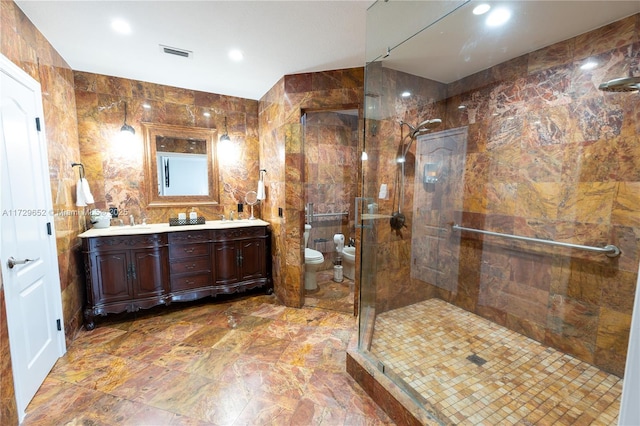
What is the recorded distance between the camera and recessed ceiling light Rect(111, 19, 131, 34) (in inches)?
78.5

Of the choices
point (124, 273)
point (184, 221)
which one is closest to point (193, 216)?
point (184, 221)

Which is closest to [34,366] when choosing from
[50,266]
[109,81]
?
[50,266]

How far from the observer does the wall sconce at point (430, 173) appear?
9.36 ft

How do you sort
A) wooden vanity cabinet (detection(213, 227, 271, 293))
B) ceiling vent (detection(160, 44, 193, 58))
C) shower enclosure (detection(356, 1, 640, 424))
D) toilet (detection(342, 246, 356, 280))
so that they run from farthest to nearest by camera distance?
toilet (detection(342, 246, 356, 280)), wooden vanity cabinet (detection(213, 227, 271, 293)), ceiling vent (detection(160, 44, 193, 58)), shower enclosure (detection(356, 1, 640, 424))

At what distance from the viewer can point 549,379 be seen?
6.18 ft

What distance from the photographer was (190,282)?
9.82ft

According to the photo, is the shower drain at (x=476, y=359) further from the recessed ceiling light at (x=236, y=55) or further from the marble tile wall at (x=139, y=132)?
Answer: the recessed ceiling light at (x=236, y=55)

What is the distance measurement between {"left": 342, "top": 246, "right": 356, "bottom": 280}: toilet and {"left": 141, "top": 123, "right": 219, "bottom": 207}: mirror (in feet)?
6.27

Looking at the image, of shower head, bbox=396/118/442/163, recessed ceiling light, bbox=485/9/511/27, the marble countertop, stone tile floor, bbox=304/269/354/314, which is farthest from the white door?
recessed ceiling light, bbox=485/9/511/27

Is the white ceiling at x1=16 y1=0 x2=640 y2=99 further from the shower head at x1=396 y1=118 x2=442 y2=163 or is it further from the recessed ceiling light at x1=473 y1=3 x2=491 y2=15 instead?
the shower head at x1=396 y1=118 x2=442 y2=163

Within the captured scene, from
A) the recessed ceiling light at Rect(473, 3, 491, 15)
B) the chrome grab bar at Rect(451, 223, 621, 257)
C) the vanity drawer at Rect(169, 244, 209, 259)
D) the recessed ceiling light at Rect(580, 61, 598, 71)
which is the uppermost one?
the recessed ceiling light at Rect(473, 3, 491, 15)

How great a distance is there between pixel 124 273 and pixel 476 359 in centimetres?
332

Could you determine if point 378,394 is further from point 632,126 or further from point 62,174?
point 62,174

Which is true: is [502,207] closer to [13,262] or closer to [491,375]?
[491,375]
